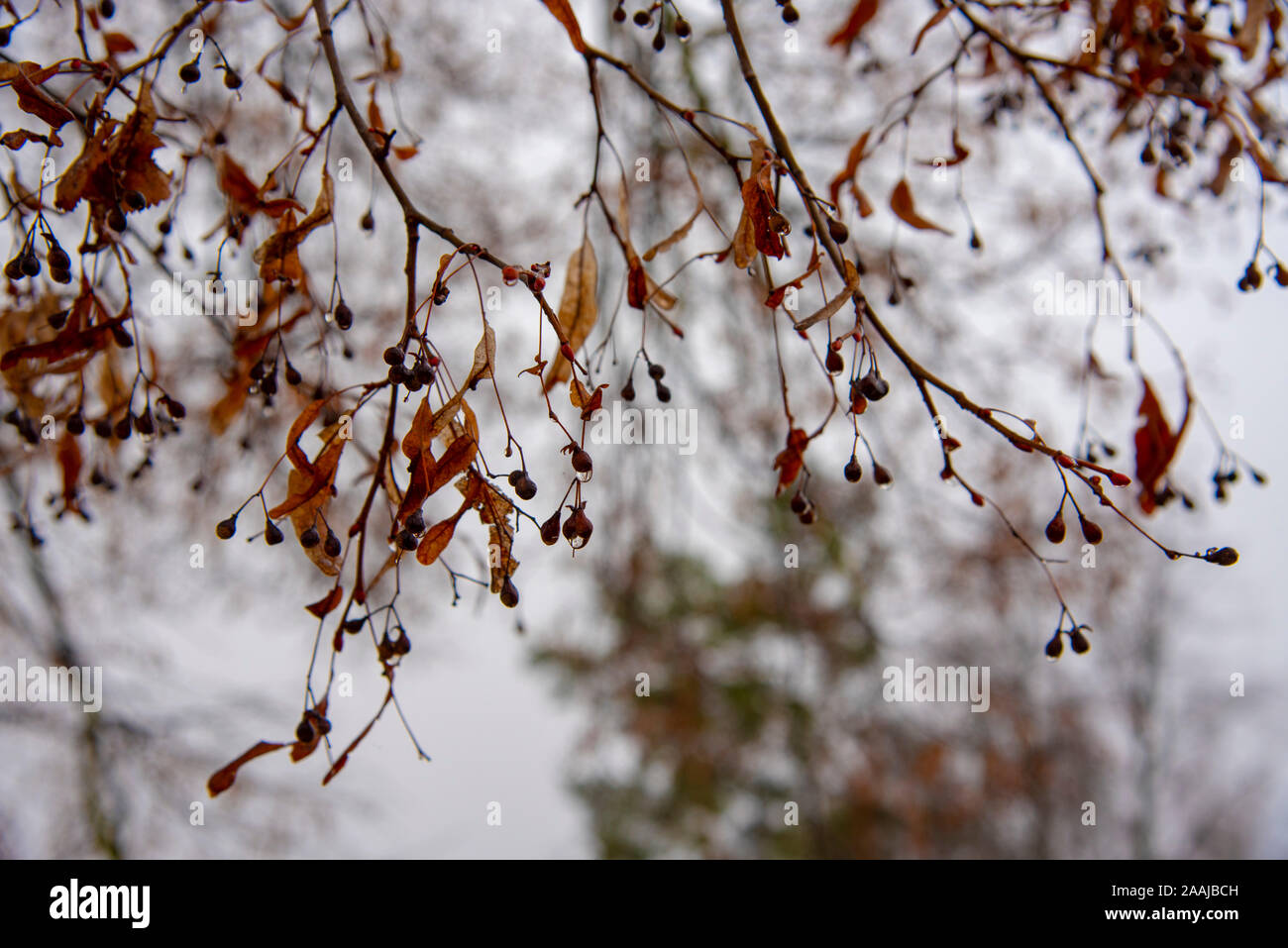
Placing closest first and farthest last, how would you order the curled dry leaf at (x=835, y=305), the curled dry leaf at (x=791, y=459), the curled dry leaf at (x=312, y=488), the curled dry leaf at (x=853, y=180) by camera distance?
the curled dry leaf at (x=835, y=305) < the curled dry leaf at (x=312, y=488) < the curled dry leaf at (x=791, y=459) < the curled dry leaf at (x=853, y=180)

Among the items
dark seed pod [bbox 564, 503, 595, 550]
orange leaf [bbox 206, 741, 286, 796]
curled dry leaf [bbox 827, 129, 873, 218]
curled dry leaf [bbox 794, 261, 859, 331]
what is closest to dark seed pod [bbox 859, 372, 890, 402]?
curled dry leaf [bbox 794, 261, 859, 331]

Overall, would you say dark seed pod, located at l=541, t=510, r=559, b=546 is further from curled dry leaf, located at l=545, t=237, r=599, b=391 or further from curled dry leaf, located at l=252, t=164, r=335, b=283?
curled dry leaf, located at l=252, t=164, r=335, b=283

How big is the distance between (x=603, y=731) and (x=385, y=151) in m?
4.88

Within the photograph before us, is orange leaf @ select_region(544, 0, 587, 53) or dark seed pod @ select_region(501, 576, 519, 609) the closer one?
dark seed pod @ select_region(501, 576, 519, 609)

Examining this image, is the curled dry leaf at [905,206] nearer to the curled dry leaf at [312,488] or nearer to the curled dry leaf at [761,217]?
the curled dry leaf at [761,217]

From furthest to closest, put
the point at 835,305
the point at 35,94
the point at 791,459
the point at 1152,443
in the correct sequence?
the point at 1152,443 → the point at 791,459 → the point at 35,94 → the point at 835,305

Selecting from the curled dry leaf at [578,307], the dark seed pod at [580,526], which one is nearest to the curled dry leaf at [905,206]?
the curled dry leaf at [578,307]

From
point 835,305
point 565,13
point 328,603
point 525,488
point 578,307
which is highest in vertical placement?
point 565,13

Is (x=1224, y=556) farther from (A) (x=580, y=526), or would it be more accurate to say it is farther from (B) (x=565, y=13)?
(B) (x=565, y=13)

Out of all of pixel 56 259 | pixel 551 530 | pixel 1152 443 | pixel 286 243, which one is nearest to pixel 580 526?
pixel 551 530

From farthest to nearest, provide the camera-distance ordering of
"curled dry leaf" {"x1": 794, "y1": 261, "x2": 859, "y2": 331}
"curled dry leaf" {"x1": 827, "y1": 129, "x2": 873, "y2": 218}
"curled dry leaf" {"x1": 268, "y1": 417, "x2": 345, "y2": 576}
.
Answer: "curled dry leaf" {"x1": 827, "y1": 129, "x2": 873, "y2": 218}, "curled dry leaf" {"x1": 268, "y1": 417, "x2": 345, "y2": 576}, "curled dry leaf" {"x1": 794, "y1": 261, "x2": 859, "y2": 331}

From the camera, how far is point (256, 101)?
11.5 ft
